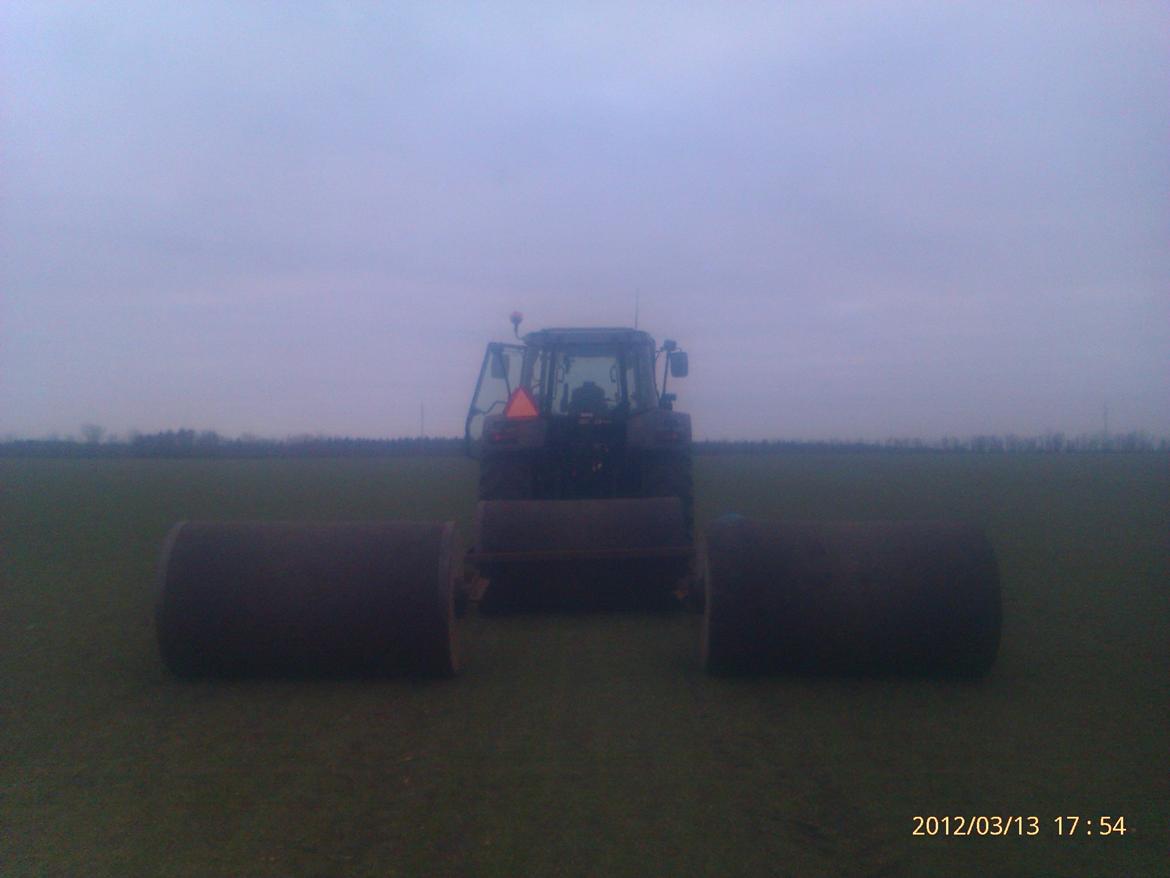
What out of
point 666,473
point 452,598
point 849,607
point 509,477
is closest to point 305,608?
point 452,598

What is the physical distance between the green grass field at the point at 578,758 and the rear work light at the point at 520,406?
2.08 meters

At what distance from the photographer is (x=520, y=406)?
32.3 feet

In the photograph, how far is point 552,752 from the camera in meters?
4.77

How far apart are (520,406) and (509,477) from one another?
669mm

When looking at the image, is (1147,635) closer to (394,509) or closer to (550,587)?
(550,587)

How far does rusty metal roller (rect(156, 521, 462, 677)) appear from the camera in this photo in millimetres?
6121

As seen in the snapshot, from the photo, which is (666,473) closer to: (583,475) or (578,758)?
(583,475)

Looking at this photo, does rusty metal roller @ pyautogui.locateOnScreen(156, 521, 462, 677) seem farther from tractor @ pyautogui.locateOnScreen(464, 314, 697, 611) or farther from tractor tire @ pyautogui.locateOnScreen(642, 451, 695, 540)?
tractor tire @ pyautogui.locateOnScreen(642, 451, 695, 540)

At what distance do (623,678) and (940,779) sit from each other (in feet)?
7.43

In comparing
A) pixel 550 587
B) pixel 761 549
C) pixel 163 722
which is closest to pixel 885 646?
pixel 761 549

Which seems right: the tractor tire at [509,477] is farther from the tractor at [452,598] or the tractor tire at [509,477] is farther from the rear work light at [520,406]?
the tractor at [452,598]

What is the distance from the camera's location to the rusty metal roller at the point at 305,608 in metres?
6.12

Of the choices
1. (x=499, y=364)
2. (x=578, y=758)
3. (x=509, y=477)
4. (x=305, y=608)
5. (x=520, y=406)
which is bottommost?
(x=578, y=758)

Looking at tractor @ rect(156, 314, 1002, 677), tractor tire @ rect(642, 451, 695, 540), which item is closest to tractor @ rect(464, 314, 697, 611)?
tractor tire @ rect(642, 451, 695, 540)
